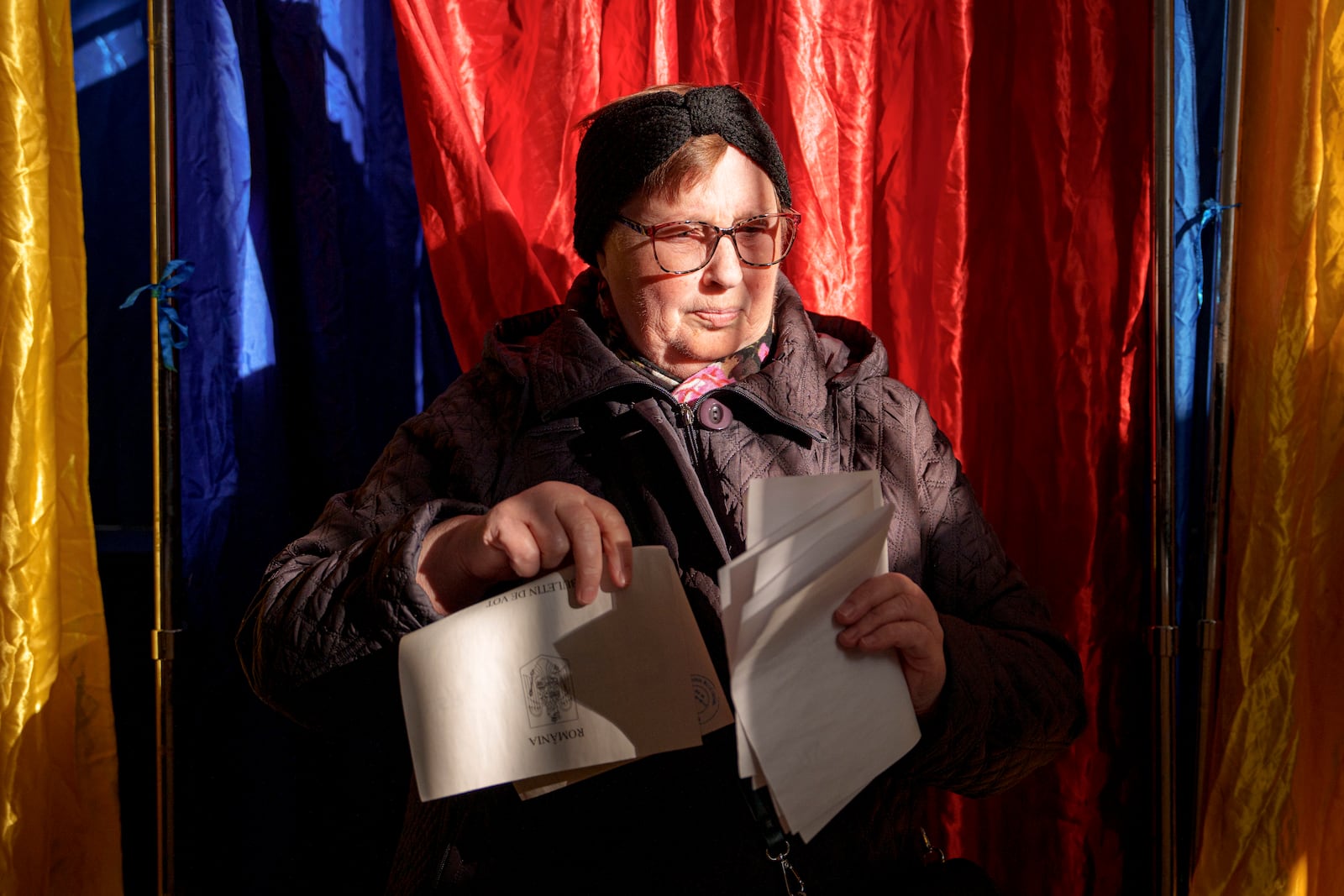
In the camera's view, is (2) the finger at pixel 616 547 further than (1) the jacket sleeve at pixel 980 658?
No

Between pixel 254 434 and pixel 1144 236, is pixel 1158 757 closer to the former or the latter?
pixel 1144 236

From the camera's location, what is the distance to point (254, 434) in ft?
5.35

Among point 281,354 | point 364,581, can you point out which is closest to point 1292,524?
point 364,581

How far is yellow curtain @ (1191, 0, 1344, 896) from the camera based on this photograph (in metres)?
1.25

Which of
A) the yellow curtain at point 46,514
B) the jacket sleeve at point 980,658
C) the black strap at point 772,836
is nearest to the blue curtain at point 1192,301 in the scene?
the jacket sleeve at point 980,658

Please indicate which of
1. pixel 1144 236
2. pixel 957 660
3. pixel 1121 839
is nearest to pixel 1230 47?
pixel 1144 236

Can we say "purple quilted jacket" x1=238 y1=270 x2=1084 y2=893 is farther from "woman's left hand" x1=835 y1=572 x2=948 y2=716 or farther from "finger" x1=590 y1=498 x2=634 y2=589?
"finger" x1=590 y1=498 x2=634 y2=589

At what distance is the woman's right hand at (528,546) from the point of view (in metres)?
0.99

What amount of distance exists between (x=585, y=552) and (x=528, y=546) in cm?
7

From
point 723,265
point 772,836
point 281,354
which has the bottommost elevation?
point 772,836

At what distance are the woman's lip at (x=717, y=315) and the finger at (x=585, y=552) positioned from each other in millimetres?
420

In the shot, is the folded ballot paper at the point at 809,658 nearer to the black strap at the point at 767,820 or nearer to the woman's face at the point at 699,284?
the black strap at the point at 767,820

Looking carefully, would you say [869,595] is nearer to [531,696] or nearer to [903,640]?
[903,640]

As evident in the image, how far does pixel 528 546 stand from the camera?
3.33 feet
